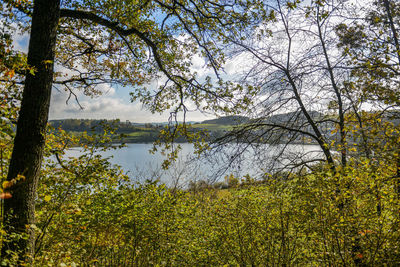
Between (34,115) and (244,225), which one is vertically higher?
(34,115)

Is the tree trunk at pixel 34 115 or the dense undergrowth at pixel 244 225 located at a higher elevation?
the tree trunk at pixel 34 115

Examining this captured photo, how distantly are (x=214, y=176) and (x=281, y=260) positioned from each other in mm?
2403

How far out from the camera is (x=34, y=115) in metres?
3.14

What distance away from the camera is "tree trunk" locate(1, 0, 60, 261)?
9.75 feet

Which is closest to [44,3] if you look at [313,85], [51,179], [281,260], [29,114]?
[29,114]

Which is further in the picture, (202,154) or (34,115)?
(202,154)

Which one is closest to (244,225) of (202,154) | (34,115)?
(202,154)

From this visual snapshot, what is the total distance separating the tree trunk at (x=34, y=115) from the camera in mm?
2970

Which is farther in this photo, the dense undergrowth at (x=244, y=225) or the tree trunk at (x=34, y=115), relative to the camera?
the dense undergrowth at (x=244, y=225)

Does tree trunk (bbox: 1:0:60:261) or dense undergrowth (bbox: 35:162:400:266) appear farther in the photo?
dense undergrowth (bbox: 35:162:400:266)

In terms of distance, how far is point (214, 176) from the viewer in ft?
20.5

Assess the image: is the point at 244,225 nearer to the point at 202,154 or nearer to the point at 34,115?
the point at 202,154

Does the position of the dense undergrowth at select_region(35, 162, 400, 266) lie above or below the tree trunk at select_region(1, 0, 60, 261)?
below

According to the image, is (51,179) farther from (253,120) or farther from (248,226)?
(253,120)
